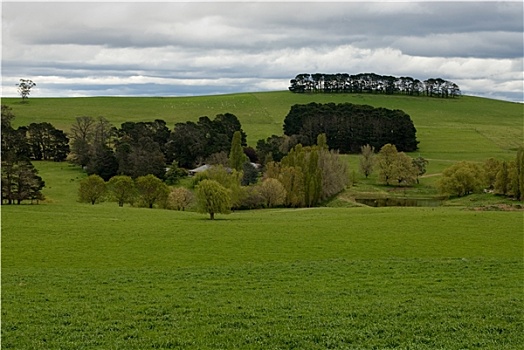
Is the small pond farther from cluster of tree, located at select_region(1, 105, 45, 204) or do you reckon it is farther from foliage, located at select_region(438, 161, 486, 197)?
cluster of tree, located at select_region(1, 105, 45, 204)

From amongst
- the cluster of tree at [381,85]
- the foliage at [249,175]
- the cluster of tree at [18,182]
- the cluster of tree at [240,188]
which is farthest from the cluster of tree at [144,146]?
the cluster of tree at [381,85]

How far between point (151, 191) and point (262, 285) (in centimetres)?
5084

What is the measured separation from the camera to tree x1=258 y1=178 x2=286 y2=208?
236 ft

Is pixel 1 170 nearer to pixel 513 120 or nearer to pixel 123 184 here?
pixel 123 184

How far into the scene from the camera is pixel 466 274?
75.4ft

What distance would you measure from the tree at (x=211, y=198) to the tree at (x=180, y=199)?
60.5 ft

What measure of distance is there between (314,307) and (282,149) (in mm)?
94698

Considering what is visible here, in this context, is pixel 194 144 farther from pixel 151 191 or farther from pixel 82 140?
pixel 151 191

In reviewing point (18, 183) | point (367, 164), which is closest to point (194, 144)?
point (367, 164)

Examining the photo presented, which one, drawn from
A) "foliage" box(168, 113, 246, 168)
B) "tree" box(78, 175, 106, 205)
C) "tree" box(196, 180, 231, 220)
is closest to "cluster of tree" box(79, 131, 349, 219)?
"tree" box(78, 175, 106, 205)

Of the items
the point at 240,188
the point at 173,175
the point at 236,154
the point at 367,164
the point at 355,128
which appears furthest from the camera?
the point at 355,128

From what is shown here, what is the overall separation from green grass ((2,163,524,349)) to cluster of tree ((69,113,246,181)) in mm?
45209

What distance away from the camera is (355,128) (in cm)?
12381

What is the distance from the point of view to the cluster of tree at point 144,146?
8956 centimetres
